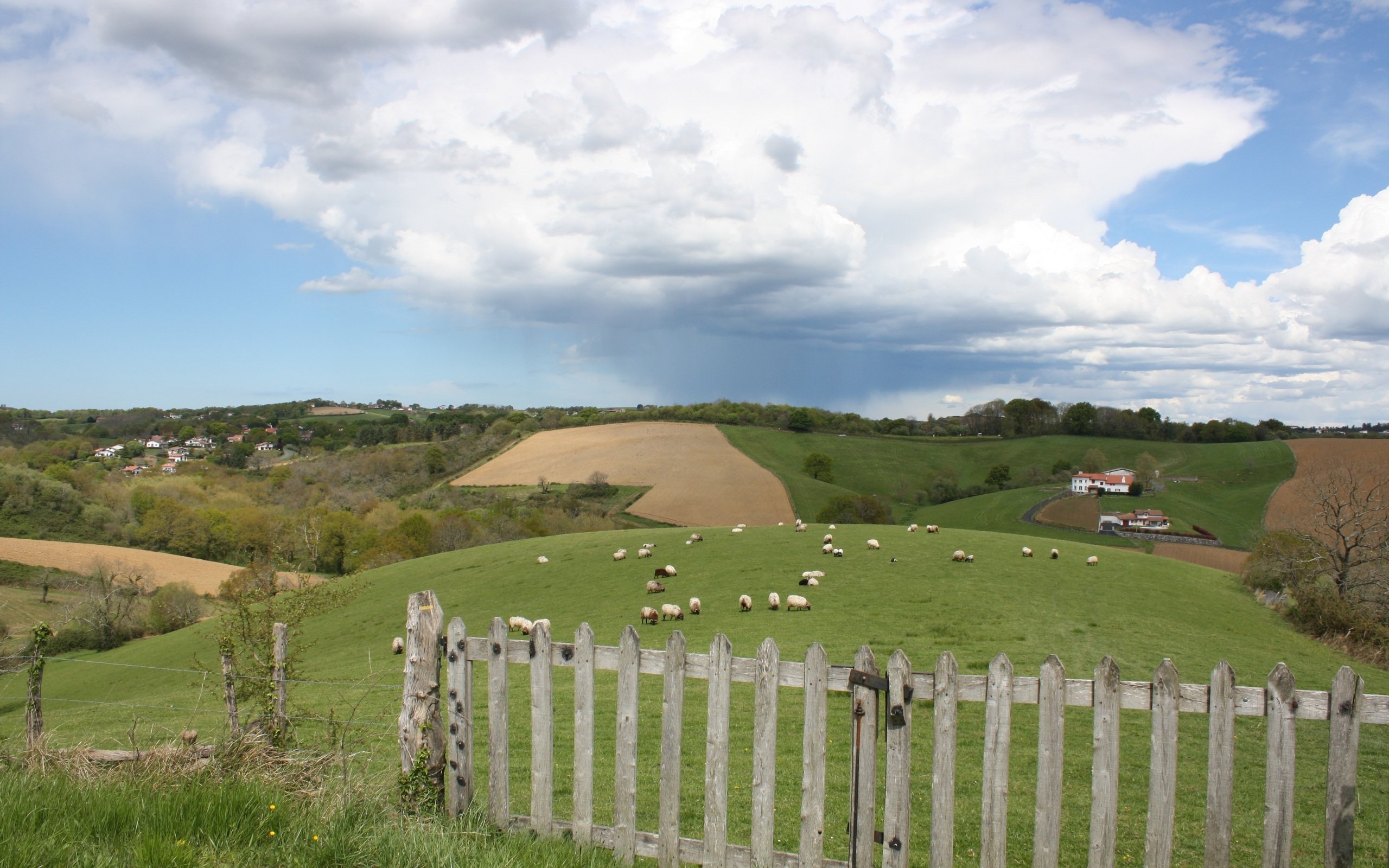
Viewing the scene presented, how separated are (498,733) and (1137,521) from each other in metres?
84.7

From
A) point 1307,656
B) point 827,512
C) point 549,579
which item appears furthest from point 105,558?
point 1307,656

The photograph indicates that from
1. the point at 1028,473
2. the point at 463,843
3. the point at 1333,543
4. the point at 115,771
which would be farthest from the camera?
the point at 1028,473

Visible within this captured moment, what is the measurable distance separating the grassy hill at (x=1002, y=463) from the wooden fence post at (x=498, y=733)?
2542 inches

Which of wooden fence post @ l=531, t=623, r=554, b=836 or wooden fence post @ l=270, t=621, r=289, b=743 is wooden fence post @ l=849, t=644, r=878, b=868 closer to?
wooden fence post @ l=531, t=623, r=554, b=836

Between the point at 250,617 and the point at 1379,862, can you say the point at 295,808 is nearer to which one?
the point at 250,617

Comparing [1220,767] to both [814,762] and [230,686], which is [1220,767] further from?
[230,686]

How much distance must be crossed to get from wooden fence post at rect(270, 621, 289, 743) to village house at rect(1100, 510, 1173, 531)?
8208 cm

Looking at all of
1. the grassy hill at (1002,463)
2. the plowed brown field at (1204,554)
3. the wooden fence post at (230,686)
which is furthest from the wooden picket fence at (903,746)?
the grassy hill at (1002,463)

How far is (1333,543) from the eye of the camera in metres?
32.2

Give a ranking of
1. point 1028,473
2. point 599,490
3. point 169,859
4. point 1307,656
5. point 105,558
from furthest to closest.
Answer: point 1028,473 → point 599,490 → point 105,558 → point 1307,656 → point 169,859

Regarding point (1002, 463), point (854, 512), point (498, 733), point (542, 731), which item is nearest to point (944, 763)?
point (542, 731)

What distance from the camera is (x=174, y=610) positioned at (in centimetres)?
4847

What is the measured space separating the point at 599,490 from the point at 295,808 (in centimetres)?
8102

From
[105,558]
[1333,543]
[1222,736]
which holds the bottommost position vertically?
[105,558]
